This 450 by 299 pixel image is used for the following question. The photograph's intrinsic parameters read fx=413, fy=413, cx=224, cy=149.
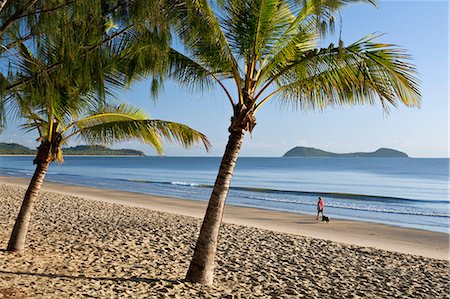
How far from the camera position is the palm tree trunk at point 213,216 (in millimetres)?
6270

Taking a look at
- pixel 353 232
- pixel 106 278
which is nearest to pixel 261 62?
pixel 106 278

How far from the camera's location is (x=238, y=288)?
276 inches

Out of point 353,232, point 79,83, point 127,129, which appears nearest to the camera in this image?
point 79,83

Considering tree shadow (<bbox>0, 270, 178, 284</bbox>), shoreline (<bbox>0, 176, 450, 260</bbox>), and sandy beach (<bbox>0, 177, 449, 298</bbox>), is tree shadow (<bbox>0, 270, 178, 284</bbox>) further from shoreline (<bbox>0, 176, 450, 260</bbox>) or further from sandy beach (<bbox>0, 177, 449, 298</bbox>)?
shoreline (<bbox>0, 176, 450, 260</bbox>)

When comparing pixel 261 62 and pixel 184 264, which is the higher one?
pixel 261 62

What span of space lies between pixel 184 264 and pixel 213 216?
257 cm

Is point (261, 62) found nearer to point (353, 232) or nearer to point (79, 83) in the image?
point (79, 83)

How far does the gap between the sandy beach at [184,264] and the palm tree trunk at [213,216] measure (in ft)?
0.82

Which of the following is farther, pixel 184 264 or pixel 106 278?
pixel 184 264

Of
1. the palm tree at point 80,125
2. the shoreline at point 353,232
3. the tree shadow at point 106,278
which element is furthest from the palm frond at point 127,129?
the shoreline at point 353,232

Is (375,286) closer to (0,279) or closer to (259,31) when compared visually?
(259,31)

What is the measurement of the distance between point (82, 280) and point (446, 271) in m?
7.85

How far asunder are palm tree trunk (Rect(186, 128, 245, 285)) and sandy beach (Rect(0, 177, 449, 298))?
0.82ft

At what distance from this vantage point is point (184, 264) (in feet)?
27.8
